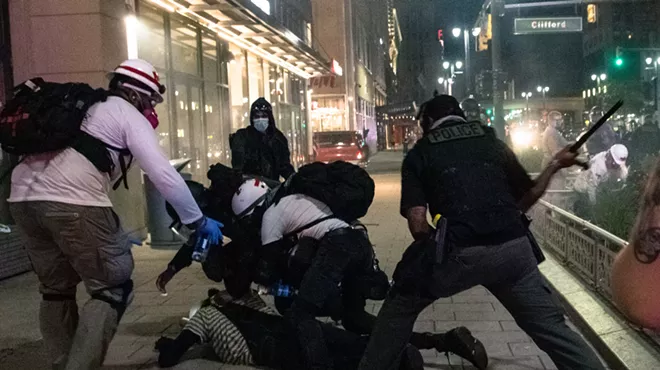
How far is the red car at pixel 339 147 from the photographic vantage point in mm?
26609

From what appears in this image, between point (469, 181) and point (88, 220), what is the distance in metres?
1.90

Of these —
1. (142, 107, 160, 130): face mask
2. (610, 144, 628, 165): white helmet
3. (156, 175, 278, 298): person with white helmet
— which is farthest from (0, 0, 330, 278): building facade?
(610, 144, 628, 165): white helmet

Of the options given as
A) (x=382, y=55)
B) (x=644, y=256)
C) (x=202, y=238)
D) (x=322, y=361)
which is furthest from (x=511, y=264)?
(x=382, y=55)

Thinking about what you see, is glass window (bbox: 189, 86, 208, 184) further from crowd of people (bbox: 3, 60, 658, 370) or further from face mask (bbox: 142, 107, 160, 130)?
face mask (bbox: 142, 107, 160, 130)

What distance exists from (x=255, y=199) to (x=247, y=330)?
881mm

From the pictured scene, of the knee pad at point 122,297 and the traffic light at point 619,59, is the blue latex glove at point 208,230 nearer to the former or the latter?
the knee pad at point 122,297

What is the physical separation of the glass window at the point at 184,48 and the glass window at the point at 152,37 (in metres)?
0.61

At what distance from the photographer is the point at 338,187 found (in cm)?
454

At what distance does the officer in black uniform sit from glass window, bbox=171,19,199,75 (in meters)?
10.6

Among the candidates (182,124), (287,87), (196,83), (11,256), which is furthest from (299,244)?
(287,87)

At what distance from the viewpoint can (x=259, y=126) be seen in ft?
22.1

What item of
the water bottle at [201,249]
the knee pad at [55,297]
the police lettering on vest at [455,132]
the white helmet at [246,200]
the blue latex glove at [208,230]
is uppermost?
the police lettering on vest at [455,132]

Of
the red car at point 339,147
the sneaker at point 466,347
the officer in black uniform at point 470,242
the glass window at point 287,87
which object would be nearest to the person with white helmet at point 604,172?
the sneaker at point 466,347

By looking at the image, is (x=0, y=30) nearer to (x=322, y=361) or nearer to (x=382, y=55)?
(x=322, y=361)
